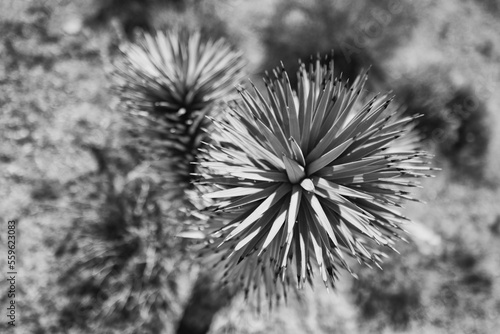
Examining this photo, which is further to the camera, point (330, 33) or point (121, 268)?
point (330, 33)

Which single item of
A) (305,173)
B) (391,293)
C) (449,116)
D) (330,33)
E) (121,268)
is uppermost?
(330,33)

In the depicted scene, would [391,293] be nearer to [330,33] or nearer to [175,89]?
[330,33]

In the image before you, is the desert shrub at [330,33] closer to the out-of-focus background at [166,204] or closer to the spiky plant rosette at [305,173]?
the out-of-focus background at [166,204]

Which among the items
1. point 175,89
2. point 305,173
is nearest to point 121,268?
point 175,89

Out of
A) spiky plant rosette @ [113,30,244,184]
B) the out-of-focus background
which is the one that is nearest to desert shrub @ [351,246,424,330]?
the out-of-focus background

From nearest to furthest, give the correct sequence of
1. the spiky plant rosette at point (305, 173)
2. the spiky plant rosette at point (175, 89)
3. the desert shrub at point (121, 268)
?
the spiky plant rosette at point (305, 173)
the spiky plant rosette at point (175, 89)
the desert shrub at point (121, 268)

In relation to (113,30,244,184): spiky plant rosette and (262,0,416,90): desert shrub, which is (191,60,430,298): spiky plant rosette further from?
(262,0,416,90): desert shrub

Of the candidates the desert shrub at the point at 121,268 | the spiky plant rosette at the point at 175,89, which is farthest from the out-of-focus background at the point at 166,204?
the spiky plant rosette at the point at 175,89
